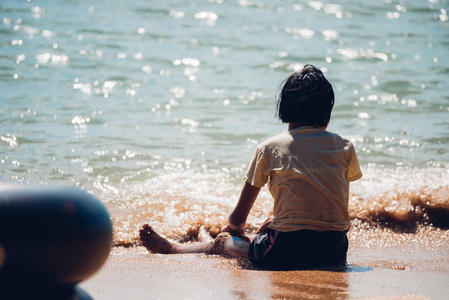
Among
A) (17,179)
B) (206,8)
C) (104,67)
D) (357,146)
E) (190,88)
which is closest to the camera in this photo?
(17,179)

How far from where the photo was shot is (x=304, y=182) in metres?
3.30

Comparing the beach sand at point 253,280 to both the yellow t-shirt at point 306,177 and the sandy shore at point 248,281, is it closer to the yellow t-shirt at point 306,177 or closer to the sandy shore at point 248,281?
the sandy shore at point 248,281

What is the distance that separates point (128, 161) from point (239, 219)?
299cm

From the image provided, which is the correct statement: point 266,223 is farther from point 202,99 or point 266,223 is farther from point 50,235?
point 202,99

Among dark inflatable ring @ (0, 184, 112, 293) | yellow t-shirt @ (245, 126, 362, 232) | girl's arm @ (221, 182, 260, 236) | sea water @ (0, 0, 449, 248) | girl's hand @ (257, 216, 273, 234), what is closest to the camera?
dark inflatable ring @ (0, 184, 112, 293)

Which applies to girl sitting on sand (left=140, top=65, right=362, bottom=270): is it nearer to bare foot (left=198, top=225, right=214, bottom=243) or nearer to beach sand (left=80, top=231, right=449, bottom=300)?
beach sand (left=80, top=231, right=449, bottom=300)

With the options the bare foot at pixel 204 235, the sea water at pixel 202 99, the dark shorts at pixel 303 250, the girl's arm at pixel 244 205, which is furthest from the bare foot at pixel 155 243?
the dark shorts at pixel 303 250

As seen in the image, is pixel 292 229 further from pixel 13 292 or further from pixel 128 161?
pixel 128 161

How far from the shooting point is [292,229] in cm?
332

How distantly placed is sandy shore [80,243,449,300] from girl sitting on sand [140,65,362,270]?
137 mm

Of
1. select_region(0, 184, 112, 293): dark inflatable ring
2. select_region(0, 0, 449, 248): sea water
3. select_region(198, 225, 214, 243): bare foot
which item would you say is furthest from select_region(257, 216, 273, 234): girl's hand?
select_region(0, 184, 112, 293): dark inflatable ring

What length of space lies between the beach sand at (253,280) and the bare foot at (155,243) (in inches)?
2.1

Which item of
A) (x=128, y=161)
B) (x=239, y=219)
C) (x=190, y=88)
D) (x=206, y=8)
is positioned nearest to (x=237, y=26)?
(x=206, y=8)

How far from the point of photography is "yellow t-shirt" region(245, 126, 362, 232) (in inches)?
130
